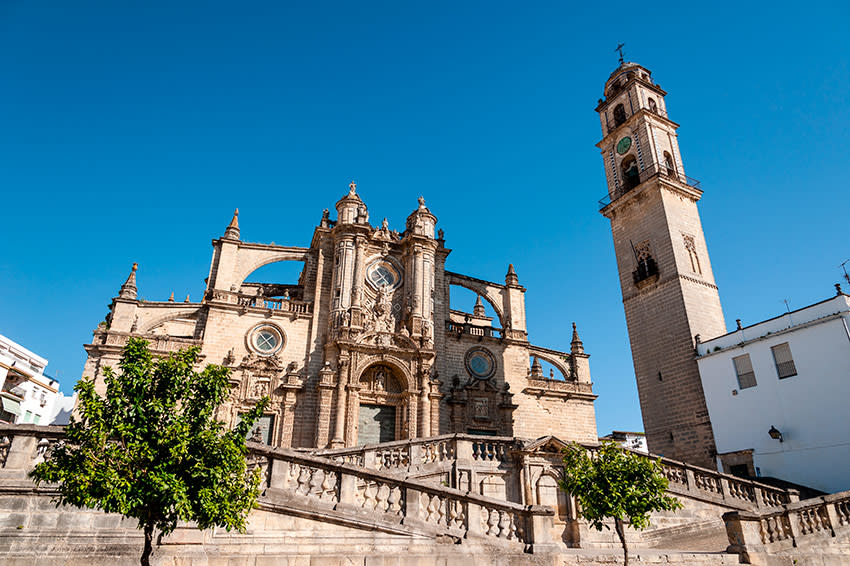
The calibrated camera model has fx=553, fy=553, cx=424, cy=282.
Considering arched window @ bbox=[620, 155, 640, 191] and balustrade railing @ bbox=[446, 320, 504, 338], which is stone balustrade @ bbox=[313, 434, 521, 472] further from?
arched window @ bbox=[620, 155, 640, 191]

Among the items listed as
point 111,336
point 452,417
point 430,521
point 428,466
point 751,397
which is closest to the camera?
point 430,521

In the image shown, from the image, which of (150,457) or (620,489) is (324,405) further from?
(150,457)

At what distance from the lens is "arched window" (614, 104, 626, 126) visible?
31409mm

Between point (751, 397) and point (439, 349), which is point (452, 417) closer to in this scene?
point (439, 349)

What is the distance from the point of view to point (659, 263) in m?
26.1

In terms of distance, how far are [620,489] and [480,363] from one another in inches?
676

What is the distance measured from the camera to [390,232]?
2883 centimetres

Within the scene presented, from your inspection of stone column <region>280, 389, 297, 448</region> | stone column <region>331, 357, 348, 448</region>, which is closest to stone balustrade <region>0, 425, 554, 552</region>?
stone column <region>331, 357, 348, 448</region>

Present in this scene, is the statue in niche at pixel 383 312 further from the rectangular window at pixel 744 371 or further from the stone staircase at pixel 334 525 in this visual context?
the rectangular window at pixel 744 371

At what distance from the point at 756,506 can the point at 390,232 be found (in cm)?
1939

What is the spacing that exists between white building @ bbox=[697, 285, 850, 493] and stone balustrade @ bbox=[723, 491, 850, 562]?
498cm

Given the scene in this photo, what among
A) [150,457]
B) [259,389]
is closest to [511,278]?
Answer: [259,389]

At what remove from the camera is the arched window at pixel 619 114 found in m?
31.4

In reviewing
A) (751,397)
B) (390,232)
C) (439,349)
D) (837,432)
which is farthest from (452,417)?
(837,432)
